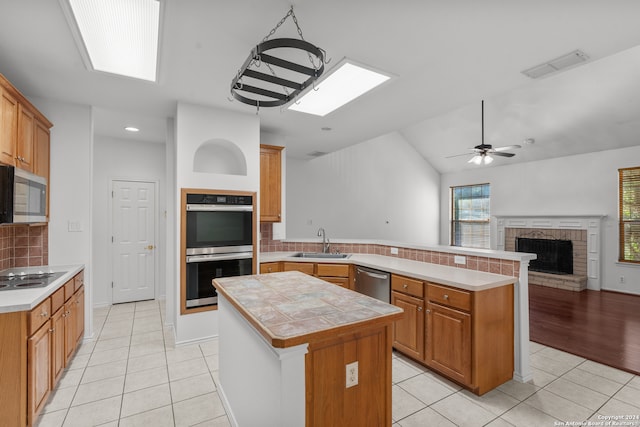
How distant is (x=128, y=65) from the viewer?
2.53m

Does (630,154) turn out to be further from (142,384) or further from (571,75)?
(142,384)

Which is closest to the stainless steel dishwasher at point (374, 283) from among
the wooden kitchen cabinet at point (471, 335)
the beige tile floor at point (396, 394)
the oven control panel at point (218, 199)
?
the wooden kitchen cabinet at point (471, 335)

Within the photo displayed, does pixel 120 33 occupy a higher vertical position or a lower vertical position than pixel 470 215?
higher

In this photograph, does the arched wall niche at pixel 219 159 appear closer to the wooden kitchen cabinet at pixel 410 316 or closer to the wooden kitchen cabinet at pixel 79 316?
the wooden kitchen cabinet at pixel 79 316

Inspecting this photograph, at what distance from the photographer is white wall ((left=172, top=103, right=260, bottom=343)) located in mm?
3283

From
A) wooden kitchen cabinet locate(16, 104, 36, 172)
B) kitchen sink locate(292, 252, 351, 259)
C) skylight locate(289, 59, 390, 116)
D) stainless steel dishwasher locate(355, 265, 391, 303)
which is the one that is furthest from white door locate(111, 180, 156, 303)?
stainless steel dishwasher locate(355, 265, 391, 303)

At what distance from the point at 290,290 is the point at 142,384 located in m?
1.66

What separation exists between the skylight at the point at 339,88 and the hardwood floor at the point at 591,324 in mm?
3372

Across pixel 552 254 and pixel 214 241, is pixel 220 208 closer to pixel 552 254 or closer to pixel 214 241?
pixel 214 241


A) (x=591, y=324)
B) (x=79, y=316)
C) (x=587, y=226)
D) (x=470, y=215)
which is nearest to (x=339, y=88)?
(x=79, y=316)

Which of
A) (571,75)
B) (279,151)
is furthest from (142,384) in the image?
(571,75)

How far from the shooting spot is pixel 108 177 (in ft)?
15.8

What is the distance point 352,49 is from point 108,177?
4.45 meters

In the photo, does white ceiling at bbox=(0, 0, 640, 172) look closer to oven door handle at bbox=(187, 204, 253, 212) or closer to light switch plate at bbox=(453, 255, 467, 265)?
oven door handle at bbox=(187, 204, 253, 212)
